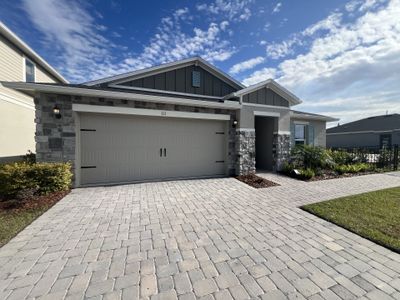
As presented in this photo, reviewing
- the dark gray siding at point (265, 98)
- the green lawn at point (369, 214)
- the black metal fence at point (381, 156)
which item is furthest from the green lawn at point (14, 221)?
the black metal fence at point (381, 156)

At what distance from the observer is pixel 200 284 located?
219cm

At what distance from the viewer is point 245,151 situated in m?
8.32

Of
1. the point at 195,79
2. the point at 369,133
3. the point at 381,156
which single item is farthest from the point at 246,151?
the point at 369,133

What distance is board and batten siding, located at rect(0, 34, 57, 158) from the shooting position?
838 cm

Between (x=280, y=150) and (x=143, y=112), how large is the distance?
632 centimetres

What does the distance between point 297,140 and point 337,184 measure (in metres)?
5.27

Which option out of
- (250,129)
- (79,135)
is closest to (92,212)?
(79,135)

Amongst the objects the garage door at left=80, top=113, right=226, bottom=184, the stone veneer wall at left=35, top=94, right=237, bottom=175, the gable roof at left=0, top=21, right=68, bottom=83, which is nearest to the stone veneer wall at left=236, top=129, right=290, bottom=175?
the garage door at left=80, top=113, right=226, bottom=184

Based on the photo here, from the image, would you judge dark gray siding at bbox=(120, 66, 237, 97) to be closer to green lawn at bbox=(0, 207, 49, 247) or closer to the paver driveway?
the paver driveway

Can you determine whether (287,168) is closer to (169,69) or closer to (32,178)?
(169,69)

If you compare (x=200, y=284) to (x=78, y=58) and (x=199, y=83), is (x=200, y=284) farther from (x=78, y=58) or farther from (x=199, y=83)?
(x=78, y=58)

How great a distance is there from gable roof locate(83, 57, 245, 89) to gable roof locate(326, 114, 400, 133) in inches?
927

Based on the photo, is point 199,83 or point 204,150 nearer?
point 204,150

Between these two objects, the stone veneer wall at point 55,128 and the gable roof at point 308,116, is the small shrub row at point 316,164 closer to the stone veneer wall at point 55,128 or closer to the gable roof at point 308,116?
the gable roof at point 308,116
